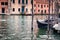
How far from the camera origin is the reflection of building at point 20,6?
77.6 meters

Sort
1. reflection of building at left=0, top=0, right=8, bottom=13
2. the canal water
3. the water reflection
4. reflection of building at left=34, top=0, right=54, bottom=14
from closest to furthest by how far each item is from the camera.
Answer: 1. the canal water
2. the water reflection
3. reflection of building at left=0, top=0, right=8, bottom=13
4. reflection of building at left=34, top=0, right=54, bottom=14

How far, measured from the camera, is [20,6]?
7838 cm

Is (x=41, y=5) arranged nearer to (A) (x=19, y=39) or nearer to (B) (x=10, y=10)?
(B) (x=10, y=10)

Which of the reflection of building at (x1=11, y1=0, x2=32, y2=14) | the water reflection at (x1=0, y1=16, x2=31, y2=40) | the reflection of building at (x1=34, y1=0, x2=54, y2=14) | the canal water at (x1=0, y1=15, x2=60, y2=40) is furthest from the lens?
the reflection of building at (x1=34, y1=0, x2=54, y2=14)

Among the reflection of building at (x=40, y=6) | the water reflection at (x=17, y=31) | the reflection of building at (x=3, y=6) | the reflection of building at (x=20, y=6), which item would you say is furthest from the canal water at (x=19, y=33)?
the reflection of building at (x=40, y=6)

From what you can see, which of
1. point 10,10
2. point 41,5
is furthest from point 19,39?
point 41,5

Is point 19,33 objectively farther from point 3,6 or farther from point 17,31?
point 3,6

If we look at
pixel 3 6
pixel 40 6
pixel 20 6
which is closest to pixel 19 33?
pixel 3 6

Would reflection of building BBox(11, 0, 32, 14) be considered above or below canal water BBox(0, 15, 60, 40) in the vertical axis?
above

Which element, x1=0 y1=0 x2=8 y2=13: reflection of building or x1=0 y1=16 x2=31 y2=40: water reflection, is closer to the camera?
x1=0 y1=16 x2=31 y2=40: water reflection

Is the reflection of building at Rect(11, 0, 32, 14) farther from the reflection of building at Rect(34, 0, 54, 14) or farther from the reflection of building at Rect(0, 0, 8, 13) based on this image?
the reflection of building at Rect(34, 0, 54, 14)

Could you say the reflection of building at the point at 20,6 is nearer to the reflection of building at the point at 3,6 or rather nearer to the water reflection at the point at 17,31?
the reflection of building at the point at 3,6

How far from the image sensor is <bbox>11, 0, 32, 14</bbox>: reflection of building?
77.6 meters

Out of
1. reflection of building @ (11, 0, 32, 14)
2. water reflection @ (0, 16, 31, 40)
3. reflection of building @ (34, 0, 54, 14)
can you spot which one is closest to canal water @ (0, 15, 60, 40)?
water reflection @ (0, 16, 31, 40)
